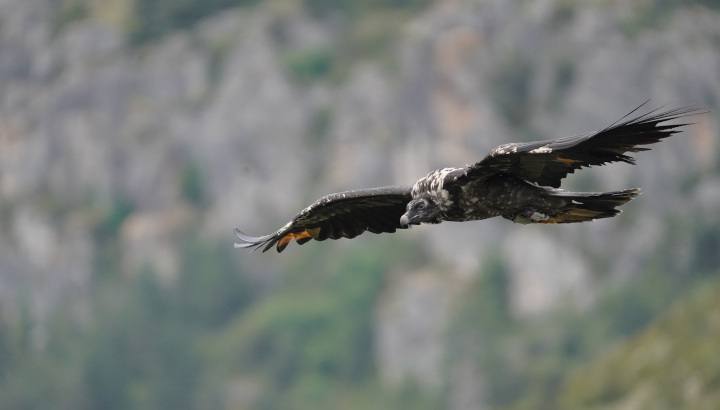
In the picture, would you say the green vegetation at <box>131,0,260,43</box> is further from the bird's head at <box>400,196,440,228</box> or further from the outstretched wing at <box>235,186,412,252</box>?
the bird's head at <box>400,196,440,228</box>

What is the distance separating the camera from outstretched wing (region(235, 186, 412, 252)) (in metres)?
23.5

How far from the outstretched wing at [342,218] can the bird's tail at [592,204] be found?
3328 mm

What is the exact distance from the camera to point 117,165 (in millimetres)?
137500

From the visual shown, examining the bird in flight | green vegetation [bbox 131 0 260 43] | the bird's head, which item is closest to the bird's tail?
the bird in flight

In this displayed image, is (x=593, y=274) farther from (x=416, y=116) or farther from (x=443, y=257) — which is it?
(x=416, y=116)

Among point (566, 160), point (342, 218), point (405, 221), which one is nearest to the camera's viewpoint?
point (566, 160)

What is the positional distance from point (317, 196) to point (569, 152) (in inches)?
4087

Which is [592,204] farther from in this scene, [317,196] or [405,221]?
[317,196]

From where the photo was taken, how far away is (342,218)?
80.7ft

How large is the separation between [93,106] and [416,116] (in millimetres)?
37769

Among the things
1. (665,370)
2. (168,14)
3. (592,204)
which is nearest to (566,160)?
(592,204)

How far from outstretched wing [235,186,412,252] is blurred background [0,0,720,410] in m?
61.0

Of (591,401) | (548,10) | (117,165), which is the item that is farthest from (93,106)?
(591,401)

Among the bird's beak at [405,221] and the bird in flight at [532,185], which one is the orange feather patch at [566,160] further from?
the bird's beak at [405,221]
